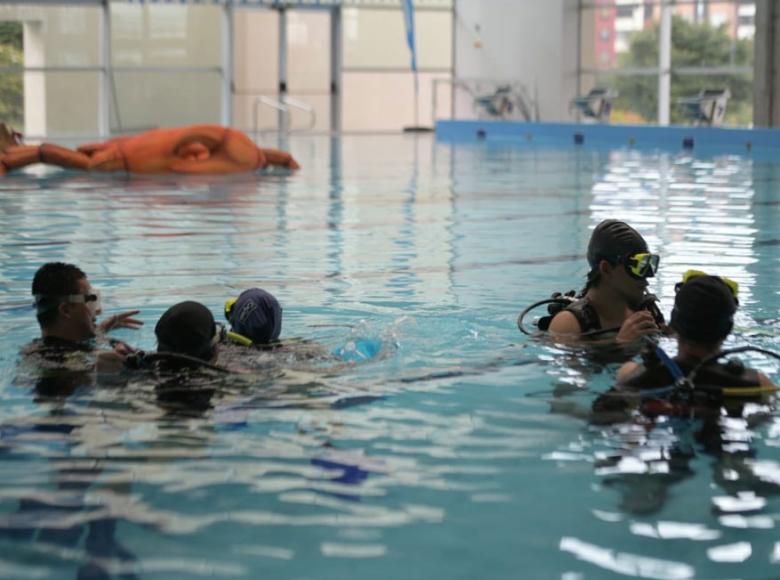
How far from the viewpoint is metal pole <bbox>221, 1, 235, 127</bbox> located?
98.9 ft

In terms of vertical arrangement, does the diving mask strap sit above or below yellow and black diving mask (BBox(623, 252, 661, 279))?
below

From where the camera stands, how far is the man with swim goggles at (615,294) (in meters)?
4.81

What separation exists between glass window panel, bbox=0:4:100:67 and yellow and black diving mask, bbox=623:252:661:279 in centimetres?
2548

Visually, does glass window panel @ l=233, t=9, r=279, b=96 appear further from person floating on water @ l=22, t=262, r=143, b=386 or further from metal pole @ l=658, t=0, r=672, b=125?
person floating on water @ l=22, t=262, r=143, b=386

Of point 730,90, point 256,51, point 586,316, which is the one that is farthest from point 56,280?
point 256,51

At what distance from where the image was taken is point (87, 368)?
455 cm

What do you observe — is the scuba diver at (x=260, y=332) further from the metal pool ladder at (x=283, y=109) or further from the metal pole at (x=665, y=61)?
the metal pool ladder at (x=283, y=109)

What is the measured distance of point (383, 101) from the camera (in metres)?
33.8

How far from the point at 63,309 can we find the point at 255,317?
2.38 ft

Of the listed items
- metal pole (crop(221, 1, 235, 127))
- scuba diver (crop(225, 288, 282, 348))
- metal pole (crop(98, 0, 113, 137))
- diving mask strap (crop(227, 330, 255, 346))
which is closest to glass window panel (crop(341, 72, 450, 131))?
metal pole (crop(221, 1, 235, 127))

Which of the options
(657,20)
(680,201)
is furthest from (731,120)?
(680,201)

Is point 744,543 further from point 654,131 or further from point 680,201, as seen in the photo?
point 654,131

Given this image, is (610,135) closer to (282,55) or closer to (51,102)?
(282,55)

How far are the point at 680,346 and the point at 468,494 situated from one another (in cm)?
112
